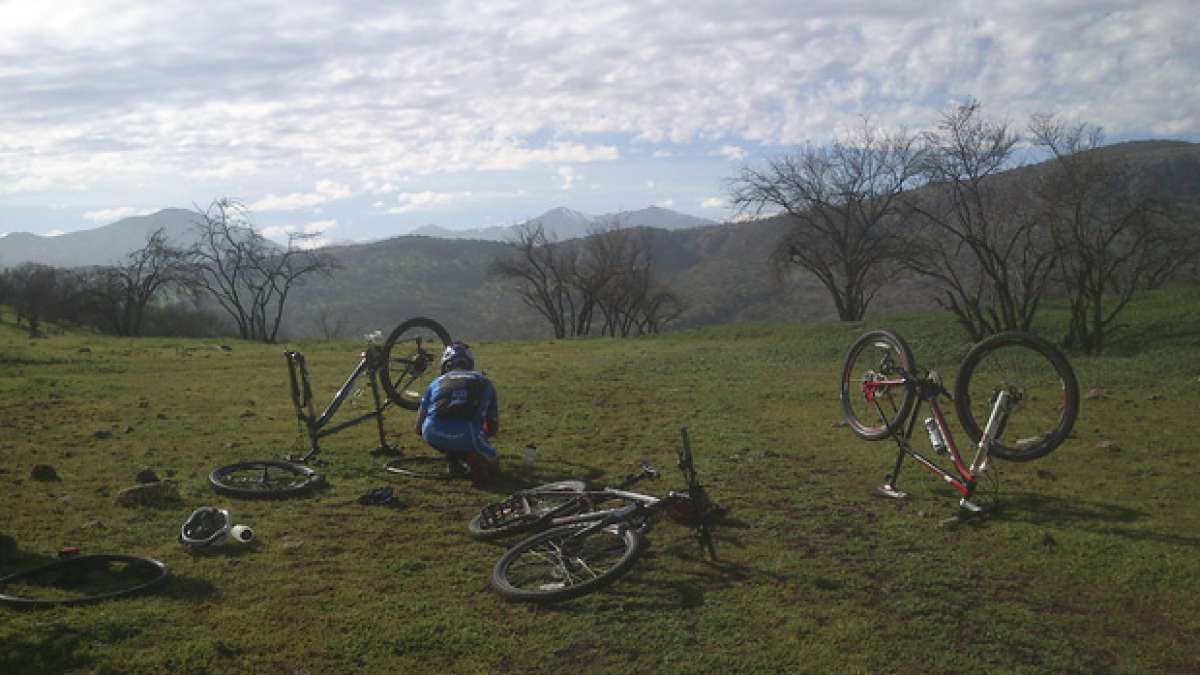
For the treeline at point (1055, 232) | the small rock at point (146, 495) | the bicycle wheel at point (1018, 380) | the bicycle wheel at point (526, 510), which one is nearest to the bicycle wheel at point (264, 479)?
the small rock at point (146, 495)

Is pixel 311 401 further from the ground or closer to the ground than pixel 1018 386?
closer to the ground

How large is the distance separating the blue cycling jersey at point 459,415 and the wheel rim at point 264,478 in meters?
1.51

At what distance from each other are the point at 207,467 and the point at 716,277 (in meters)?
164

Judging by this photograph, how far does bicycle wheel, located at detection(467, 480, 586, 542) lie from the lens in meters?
7.29

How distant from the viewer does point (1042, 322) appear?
92.4ft

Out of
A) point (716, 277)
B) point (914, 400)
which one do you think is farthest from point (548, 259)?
point (716, 277)

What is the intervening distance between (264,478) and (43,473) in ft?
7.83

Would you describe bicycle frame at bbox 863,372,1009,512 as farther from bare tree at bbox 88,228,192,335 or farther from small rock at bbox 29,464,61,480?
bare tree at bbox 88,228,192,335

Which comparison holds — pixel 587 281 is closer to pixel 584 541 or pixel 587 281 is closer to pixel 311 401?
pixel 311 401

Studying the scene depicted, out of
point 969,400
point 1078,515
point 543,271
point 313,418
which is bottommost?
point 1078,515

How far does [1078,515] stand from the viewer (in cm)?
779

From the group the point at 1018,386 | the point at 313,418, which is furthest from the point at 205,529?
the point at 1018,386

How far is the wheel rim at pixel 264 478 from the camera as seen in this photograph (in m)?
8.84

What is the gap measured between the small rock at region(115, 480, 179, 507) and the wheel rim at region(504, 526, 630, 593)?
163 inches
